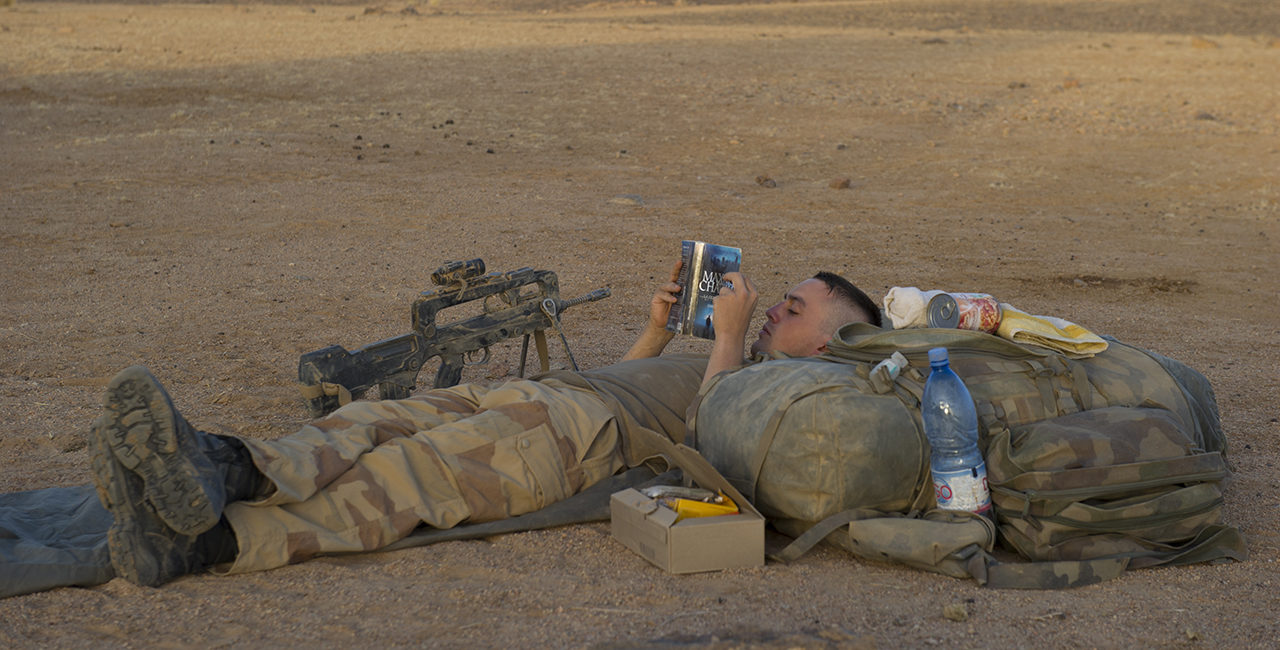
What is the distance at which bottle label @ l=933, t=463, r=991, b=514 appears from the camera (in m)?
3.39

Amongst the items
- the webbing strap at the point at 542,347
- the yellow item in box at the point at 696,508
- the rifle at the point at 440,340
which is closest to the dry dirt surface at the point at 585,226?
the yellow item in box at the point at 696,508

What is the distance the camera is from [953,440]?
3.38 m

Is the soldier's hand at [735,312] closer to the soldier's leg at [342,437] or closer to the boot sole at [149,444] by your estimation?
the soldier's leg at [342,437]

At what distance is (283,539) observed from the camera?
3.25m

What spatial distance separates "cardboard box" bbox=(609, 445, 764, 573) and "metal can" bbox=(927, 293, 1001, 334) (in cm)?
106

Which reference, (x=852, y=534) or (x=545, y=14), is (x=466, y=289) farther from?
(x=545, y=14)

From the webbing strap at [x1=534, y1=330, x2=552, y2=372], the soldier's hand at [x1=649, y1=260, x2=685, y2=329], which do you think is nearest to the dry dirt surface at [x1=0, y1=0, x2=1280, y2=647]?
the webbing strap at [x1=534, y1=330, x2=552, y2=372]

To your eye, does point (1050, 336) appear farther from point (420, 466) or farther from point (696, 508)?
point (420, 466)

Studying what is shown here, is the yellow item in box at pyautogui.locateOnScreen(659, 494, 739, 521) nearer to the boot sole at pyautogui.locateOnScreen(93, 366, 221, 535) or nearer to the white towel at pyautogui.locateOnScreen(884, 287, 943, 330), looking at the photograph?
the white towel at pyautogui.locateOnScreen(884, 287, 943, 330)

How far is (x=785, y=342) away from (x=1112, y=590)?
1.44 meters

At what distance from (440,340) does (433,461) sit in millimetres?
1206

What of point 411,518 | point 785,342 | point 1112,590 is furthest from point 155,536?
point 1112,590

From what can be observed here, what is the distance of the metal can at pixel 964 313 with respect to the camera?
390 cm

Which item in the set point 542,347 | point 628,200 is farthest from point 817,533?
point 628,200
